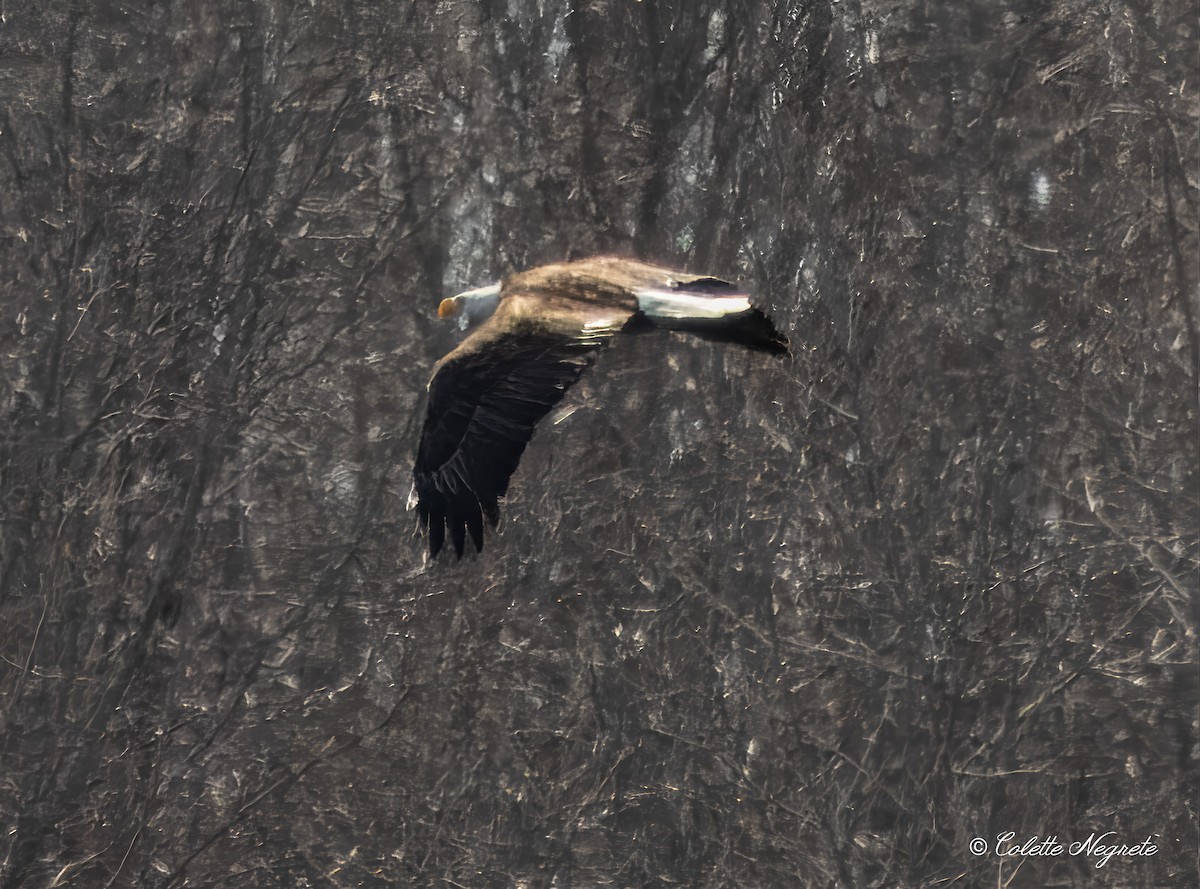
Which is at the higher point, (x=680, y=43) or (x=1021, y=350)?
(x=680, y=43)

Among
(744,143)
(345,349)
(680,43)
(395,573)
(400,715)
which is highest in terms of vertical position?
(680,43)

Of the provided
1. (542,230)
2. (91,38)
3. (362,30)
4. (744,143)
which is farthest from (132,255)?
(744,143)

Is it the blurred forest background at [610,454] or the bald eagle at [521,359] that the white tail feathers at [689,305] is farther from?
the blurred forest background at [610,454]

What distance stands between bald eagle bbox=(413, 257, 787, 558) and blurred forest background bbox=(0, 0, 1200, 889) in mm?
194

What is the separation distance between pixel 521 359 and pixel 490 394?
2.4 inches

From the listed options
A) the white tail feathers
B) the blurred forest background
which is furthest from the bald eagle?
the blurred forest background

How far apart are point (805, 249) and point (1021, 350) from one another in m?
0.35

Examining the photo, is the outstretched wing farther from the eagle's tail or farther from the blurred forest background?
the blurred forest background

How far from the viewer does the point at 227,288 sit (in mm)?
1625

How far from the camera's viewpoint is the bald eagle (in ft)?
4.46

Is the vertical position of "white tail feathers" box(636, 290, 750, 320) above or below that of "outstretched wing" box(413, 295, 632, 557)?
above

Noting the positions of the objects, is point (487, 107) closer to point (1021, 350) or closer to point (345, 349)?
point (345, 349)

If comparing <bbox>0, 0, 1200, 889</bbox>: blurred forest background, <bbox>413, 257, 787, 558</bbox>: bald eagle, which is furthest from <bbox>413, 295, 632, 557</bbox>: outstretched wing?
<bbox>0, 0, 1200, 889</bbox>: blurred forest background

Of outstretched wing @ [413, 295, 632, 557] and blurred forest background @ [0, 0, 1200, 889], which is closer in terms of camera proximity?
outstretched wing @ [413, 295, 632, 557]
